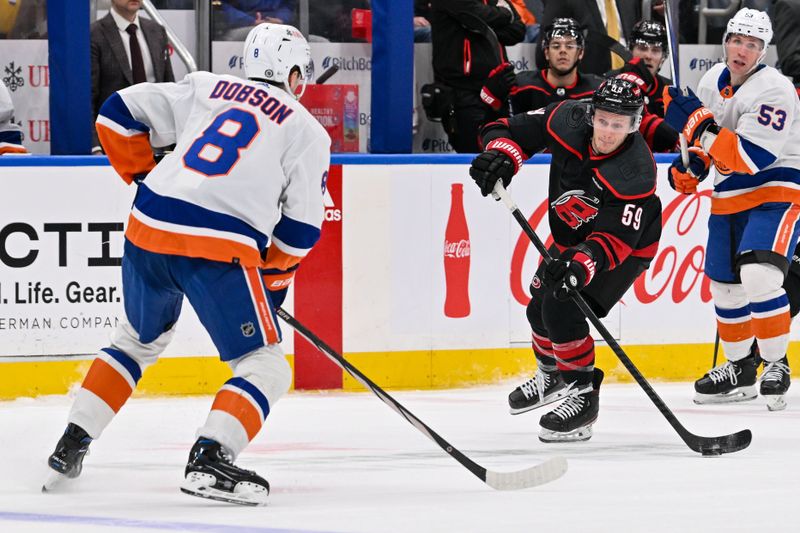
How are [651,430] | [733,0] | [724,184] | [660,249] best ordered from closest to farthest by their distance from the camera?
[651,430] < [724,184] < [660,249] < [733,0]

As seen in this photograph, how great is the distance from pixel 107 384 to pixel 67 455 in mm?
212

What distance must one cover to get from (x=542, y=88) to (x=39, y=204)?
220 cm

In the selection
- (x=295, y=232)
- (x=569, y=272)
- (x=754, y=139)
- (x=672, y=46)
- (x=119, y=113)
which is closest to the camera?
(x=295, y=232)

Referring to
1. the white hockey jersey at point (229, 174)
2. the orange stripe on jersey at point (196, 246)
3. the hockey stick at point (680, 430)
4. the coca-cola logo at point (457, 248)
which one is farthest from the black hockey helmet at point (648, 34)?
the orange stripe on jersey at point (196, 246)

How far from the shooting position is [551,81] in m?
6.05

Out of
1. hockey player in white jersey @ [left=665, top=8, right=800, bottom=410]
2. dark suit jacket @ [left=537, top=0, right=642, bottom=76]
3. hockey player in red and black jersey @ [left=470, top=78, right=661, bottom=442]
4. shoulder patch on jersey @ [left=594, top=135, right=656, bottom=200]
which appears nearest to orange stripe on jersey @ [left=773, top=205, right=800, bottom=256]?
hockey player in white jersey @ [left=665, top=8, right=800, bottom=410]

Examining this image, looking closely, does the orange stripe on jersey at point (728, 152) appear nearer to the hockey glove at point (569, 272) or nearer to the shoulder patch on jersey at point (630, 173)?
the shoulder patch on jersey at point (630, 173)

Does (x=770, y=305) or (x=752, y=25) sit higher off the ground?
(x=752, y=25)

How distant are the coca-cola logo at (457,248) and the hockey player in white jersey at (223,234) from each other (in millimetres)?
1949

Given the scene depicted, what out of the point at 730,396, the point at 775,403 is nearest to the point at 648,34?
the point at 730,396

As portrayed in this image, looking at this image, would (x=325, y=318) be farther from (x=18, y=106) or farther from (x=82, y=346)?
(x=18, y=106)

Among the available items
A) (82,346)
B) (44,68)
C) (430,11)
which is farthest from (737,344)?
(44,68)

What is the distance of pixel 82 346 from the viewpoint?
5.26m

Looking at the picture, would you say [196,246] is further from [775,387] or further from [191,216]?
[775,387]
